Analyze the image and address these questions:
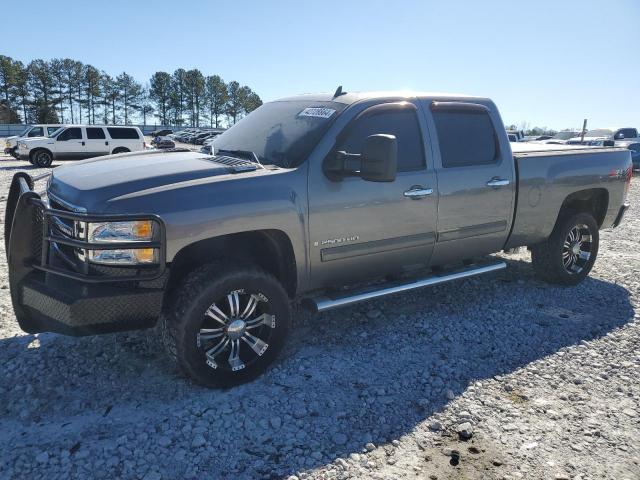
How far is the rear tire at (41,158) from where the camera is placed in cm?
2089

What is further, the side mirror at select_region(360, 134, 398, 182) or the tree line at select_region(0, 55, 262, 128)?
the tree line at select_region(0, 55, 262, 128)

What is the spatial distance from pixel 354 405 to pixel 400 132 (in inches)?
83.8

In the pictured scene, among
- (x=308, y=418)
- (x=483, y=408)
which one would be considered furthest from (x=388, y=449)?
(x=483, y=408)

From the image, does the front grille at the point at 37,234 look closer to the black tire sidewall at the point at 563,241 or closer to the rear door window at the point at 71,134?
the black tire sidewall at the point at 563,241

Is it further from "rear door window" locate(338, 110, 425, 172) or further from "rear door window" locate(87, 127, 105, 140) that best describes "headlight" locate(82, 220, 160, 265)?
"rear door window" locate(87, 127, 105, 140)

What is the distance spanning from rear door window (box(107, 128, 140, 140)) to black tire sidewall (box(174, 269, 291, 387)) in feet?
66.8

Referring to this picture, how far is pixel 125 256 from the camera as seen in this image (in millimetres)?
2953

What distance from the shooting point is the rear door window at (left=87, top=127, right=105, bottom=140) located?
21322 millimetres

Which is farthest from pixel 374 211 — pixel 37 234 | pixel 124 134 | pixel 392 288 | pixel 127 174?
pixel 124 134

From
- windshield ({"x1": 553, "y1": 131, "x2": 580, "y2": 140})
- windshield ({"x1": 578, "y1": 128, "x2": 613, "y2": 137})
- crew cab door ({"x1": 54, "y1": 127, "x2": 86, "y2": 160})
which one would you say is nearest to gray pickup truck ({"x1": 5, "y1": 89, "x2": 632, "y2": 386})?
crew cab door ({"x1": 54, "y1": 127, "x2": 86, "y2": 160})

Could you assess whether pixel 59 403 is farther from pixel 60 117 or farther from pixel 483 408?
pixel 60 117

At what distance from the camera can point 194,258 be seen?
3.36m

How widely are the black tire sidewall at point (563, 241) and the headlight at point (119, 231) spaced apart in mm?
4237

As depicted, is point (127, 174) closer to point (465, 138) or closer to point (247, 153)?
point (247, 153)
